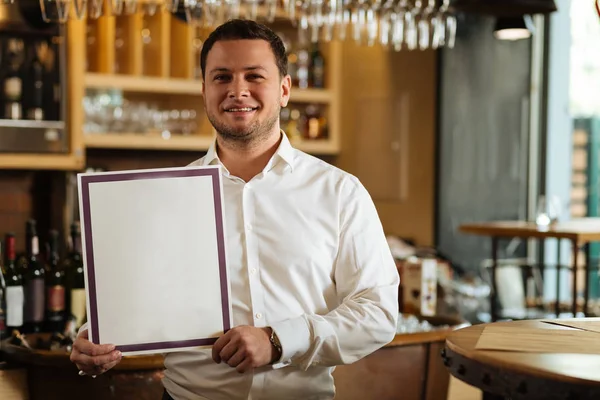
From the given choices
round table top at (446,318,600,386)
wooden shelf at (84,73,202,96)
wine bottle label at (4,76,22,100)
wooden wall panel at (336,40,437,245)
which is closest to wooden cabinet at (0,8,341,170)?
wooden shelf at (84,73,202,96)

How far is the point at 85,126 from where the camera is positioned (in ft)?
15.9

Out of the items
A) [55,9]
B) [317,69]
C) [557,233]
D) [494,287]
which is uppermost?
[55,9]

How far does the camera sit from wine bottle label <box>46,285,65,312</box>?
3074mm

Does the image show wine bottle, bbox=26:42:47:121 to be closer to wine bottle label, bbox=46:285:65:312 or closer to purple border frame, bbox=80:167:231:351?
wine bottle label, bbox=46:285:65:312

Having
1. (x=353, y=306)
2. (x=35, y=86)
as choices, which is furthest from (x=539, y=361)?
(x=35, y=86)

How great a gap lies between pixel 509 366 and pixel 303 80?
13.7ft

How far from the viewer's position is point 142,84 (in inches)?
195

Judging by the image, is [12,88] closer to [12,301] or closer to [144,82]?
[144,82]

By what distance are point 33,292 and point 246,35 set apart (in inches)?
61.4

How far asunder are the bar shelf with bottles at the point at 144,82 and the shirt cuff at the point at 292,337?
314 cm

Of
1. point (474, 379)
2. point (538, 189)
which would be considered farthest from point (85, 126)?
point (474, 379)

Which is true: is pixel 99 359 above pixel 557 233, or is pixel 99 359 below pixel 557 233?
above

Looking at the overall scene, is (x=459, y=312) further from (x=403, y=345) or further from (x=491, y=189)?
(x=403, y=345)

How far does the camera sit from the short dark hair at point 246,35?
1880mm
